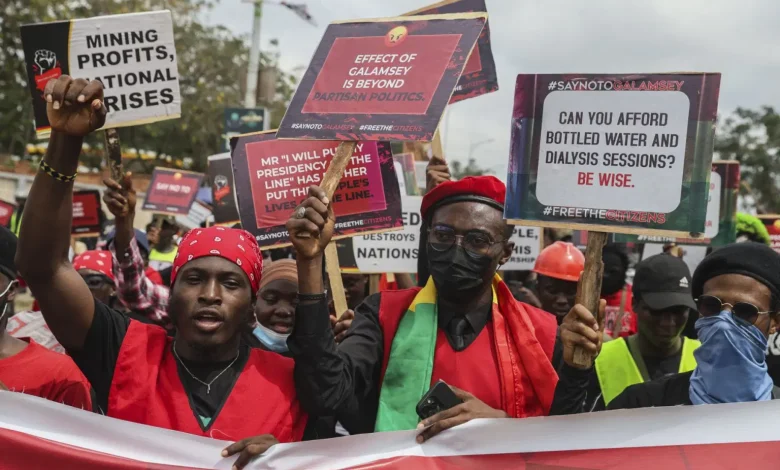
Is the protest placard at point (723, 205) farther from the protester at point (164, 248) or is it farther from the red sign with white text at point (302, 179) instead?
the protester at point (164, 248)

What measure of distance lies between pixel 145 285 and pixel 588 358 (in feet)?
7.72

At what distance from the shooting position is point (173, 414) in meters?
2.62

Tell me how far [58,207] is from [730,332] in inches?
79.4

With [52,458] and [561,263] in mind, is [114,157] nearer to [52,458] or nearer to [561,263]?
[52,458]

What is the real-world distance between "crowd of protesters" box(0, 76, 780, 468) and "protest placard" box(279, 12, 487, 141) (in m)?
0.36

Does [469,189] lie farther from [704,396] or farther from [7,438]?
[7,438]

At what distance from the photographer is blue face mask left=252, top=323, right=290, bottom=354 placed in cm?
379

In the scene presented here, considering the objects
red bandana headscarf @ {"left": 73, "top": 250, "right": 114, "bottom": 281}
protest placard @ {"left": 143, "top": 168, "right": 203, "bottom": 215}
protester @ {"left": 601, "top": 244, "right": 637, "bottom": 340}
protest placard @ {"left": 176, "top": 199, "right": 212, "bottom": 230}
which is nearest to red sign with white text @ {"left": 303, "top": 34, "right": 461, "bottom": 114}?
red bandana headscarf @ {"left": 73, "top": 250, "right": 114, "bottom": 281}

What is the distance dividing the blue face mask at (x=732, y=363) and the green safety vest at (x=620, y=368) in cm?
141

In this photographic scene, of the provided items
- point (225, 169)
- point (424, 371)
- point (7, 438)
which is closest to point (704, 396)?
point (424, 371)

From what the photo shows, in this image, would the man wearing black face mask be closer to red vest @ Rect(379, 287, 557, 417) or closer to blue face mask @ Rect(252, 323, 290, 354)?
red vest @ Rect(379, 287, 557, 417)

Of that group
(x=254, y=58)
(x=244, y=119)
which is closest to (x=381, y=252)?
(x=244, y=119)

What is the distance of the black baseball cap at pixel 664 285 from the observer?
13.5ft

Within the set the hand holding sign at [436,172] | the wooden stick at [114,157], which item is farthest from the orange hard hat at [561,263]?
the wooden stick at [114,157]
